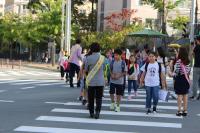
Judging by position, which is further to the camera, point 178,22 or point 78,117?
point 178,22

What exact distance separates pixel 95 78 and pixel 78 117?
3.44ft

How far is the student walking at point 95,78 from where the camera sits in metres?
12.4

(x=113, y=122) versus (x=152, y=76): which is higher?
(x=152, y=76)

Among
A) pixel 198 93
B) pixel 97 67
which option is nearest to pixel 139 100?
pixel 198 93

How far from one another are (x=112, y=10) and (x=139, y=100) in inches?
1758

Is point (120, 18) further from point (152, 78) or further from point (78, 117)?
point (78, 117)

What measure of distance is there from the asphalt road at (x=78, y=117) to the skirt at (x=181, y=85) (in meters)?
0.65

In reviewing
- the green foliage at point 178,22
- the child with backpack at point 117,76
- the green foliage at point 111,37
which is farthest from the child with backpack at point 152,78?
the green foliage at point 178,22

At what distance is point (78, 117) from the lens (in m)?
12.8

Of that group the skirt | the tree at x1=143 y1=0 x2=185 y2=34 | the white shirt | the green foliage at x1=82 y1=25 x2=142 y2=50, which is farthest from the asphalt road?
the tree at x1=143 y1=0 x2=185 y2=34

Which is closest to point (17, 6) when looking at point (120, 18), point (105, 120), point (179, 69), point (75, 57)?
point (120, 18)

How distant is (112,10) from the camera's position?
2409 inches

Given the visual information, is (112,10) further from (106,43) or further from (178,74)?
(178,74)

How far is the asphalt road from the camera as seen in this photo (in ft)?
36.6
